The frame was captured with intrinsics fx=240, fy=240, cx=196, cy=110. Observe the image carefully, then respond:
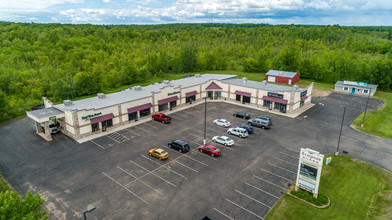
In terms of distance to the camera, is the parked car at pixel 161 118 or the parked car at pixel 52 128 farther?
the parked car at pixel 161 118

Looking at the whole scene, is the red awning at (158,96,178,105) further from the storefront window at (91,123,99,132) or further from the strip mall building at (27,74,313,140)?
the storefront window at (91,123,99,132)

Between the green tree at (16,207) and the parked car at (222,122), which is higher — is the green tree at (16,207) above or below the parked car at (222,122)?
above

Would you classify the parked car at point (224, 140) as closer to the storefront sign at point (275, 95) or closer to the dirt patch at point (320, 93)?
the storefront sign at point (275, 95)

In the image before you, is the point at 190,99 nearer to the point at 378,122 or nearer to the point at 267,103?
the point at 267,103

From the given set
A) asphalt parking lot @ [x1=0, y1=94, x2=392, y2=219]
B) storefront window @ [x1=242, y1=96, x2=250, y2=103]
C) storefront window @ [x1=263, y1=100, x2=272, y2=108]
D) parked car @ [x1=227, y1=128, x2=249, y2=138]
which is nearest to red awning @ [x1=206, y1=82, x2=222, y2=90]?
storefront window @ [x1=242, y1=96, x2=250, y2=103]

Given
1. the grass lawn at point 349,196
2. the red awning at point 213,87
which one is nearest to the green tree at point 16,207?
the grass lawn at point 349,196

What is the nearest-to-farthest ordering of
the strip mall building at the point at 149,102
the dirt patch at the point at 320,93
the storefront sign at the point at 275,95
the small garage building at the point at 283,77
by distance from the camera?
the strip mall building at the point at 149,102
the storefront sign at the point at 275,95
the dirt patch at the point at 320,93
the small garage building at the point at 283,77

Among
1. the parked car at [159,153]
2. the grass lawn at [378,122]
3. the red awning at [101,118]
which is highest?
the red awning at [101,118]
